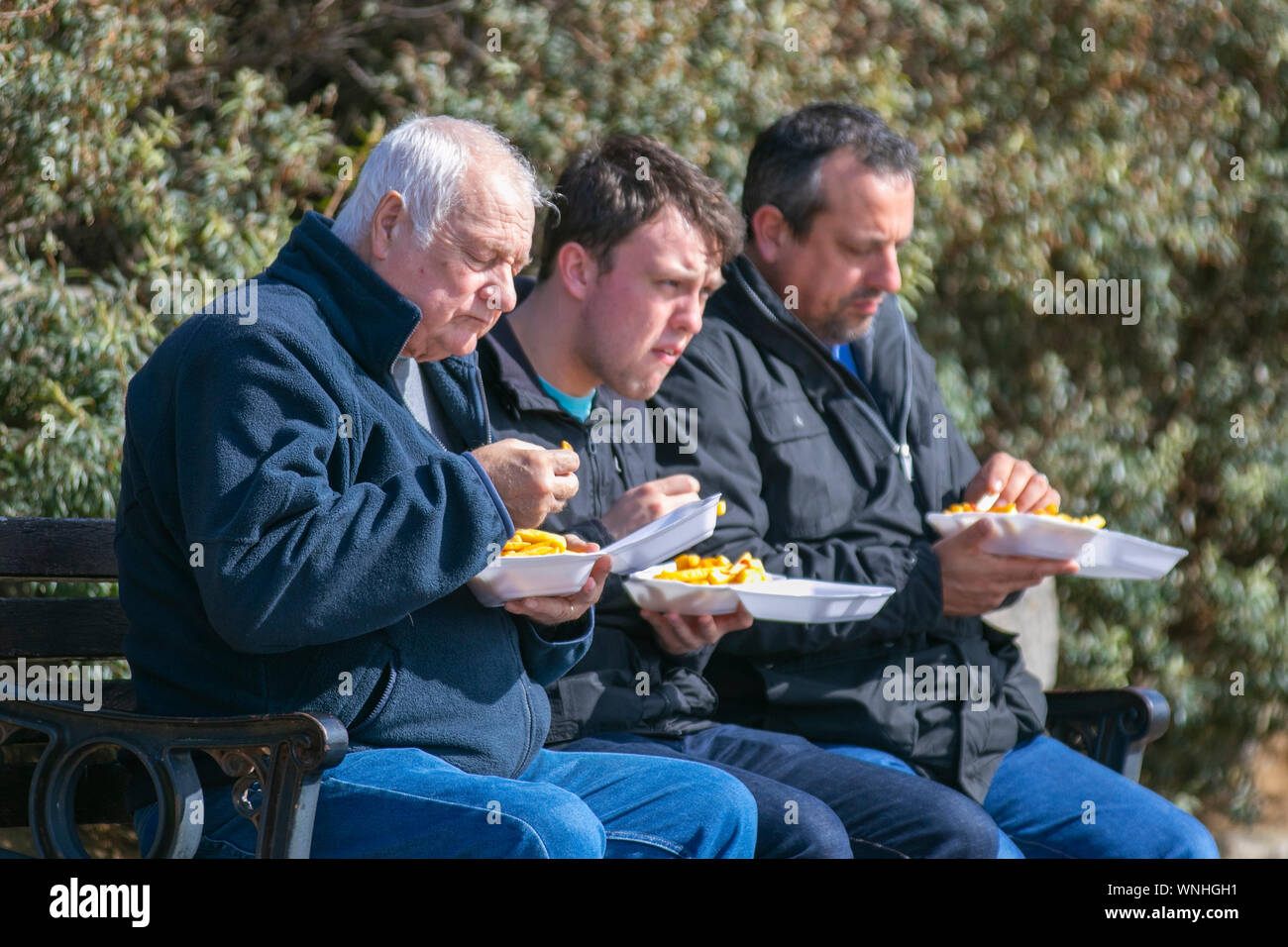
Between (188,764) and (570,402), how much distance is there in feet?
4.03

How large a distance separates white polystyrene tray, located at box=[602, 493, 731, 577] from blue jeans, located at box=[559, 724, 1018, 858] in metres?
0.45

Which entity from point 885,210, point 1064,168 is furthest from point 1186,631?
point 885,210

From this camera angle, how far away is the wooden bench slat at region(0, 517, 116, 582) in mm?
2711

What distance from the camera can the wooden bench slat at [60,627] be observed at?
2.75 meters

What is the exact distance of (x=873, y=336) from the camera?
12.5 ft

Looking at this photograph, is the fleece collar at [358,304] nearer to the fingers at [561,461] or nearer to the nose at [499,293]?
the nose at [499,293]

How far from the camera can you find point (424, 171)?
2.56 meters

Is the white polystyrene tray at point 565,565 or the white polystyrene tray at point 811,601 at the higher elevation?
the white polystyrene tray at point 565,565

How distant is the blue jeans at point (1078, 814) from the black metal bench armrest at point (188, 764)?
1.40 meters

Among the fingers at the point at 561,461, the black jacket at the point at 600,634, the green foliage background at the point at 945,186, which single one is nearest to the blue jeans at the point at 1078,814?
the black jacket at the point at 600,634

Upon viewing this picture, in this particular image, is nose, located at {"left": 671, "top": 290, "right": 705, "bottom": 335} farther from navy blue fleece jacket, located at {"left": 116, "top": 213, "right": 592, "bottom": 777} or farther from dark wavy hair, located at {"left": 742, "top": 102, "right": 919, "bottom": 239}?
navy blue fleece jacket, located at {"left": 116, "top": 213, "right": 592, "bottom": 777}

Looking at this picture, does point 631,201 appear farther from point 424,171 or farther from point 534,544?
point 534,544

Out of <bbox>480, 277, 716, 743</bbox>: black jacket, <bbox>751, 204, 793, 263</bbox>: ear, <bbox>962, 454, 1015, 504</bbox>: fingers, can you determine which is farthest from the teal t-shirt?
<bbox>962, 454, 1015, 504</bbox>: fingers

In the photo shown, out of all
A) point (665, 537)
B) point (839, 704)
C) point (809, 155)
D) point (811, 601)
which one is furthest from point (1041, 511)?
point (665, 537)
